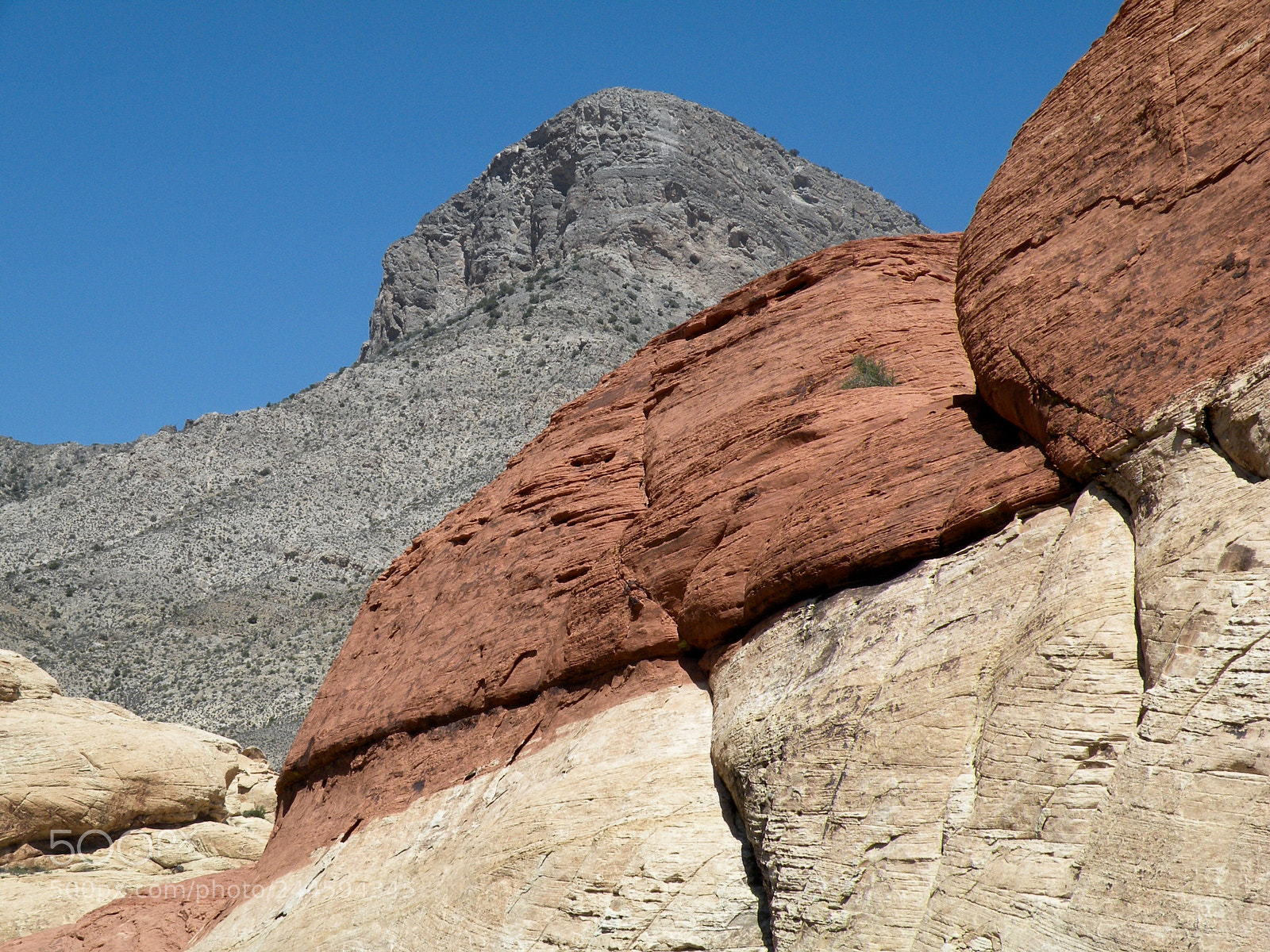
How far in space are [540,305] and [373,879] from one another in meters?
88.8

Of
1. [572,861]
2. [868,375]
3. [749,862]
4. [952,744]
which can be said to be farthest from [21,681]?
[952,744]

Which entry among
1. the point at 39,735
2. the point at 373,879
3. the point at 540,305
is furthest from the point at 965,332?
the point at 540,305

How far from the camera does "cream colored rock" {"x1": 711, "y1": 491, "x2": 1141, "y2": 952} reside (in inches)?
285

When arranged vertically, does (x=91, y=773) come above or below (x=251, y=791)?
above

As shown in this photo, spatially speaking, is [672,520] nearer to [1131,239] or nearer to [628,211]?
[1131,239]

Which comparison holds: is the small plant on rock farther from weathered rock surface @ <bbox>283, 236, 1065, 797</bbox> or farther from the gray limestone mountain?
the gray limestone mountain

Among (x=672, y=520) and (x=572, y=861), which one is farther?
(x=672, y=520)

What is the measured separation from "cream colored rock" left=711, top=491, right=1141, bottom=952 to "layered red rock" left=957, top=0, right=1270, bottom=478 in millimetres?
952

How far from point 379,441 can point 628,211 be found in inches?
1974

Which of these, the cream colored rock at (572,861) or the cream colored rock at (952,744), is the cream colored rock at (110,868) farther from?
the cream colored rock at (952,744)

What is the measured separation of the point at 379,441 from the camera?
83688mm

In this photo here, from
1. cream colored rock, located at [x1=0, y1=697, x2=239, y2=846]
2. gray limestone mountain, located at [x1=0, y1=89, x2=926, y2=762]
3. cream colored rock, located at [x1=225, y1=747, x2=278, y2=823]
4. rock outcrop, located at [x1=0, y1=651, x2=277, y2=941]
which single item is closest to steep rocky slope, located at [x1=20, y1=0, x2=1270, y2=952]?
rock outcrop, located at [x1=0, y1=651, x2=277, y2=941]

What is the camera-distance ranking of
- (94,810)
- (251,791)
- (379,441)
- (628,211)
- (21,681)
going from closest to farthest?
(94,810) < (21,681) < (251,791) < (379,441) < (628,211)

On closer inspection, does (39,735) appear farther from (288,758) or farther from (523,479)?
(523,479)
